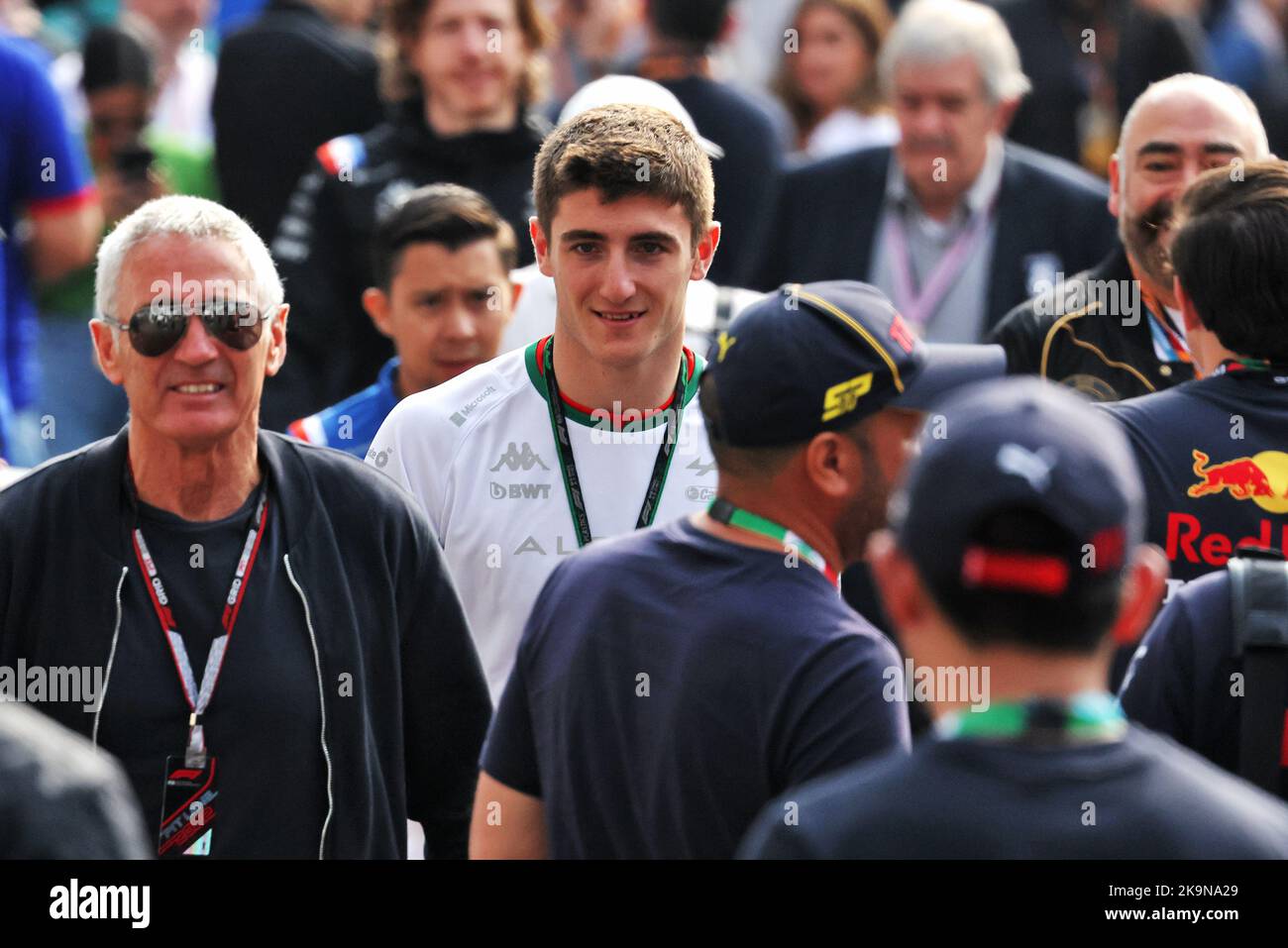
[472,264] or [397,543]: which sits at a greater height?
[472,264]

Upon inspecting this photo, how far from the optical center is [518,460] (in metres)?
4.25

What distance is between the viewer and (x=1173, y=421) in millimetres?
3828

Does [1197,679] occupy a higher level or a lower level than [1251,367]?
lower

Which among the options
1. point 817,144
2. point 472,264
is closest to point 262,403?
point 472,264

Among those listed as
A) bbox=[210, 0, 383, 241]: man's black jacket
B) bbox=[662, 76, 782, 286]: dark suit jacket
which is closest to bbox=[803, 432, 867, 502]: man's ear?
bbox=[662, 76, 782, 286]: dark suit jacket

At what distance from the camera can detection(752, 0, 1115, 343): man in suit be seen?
6828mm

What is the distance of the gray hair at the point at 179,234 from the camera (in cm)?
396

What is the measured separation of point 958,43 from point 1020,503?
16.9ft

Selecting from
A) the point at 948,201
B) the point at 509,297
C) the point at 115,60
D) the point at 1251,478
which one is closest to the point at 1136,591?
the point at 1251,478

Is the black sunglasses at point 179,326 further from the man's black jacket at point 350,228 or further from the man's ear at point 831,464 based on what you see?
the man's black jacket at point 350,228

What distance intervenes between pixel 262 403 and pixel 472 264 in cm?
109
